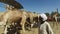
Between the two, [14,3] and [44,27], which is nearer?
[44,27]

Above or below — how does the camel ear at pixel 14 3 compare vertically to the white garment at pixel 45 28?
above

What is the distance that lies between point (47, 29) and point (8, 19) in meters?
4.01

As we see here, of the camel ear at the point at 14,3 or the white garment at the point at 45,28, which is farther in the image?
the camel ear at the point at 14,3

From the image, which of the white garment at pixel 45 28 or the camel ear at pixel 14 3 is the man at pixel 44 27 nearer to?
the white garment at pixel 45 28

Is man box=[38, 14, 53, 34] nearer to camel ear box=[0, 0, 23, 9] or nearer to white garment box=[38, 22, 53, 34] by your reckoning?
white garment box=[38, 22, 53, 34]

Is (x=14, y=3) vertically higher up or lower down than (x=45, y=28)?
higher up

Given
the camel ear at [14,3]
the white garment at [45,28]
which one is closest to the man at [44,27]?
the white garment at [45,28]

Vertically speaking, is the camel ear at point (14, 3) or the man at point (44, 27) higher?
the camel ear at point (14, 3)

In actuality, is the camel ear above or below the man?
above

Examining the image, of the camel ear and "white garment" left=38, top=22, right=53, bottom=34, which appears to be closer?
"white garment" left=38, top=22, right=53, bottom=34

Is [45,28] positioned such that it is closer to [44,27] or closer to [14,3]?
[44,27]

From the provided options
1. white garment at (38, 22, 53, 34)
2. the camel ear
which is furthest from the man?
the camel ear

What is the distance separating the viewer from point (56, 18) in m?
21.1

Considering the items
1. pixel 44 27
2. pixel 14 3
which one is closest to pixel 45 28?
pixel 44 27
